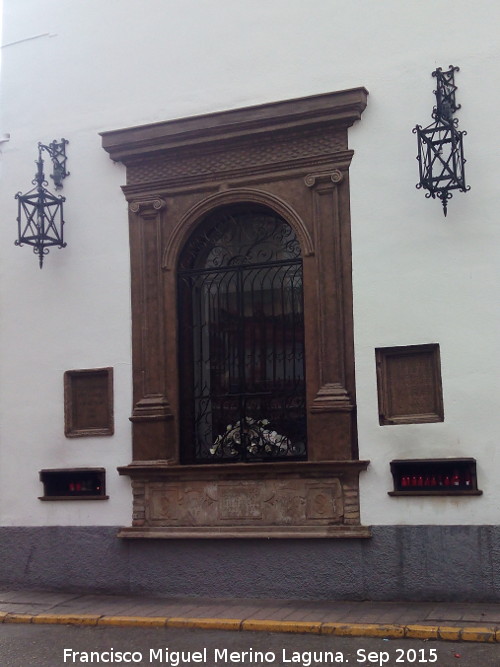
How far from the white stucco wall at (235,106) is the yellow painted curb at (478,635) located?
126 cm

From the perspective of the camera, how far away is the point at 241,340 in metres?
10.6

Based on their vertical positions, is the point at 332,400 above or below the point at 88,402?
below

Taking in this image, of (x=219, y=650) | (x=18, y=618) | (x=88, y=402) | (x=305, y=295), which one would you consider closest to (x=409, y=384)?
(x=305, y=295)

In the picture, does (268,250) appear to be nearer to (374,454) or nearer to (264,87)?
(264,87)

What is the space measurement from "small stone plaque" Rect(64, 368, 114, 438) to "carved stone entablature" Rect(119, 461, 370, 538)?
2.25 feet

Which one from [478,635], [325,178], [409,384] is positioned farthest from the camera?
[325,178]

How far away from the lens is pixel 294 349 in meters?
10.3

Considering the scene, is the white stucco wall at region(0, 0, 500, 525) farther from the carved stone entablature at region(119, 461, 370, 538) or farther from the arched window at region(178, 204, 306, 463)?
the arched window at region(178, 204, 306, 463)

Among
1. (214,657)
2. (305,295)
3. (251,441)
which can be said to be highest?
(305,295)

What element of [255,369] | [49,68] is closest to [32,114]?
[49,68]

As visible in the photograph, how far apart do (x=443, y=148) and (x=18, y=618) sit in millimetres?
6079

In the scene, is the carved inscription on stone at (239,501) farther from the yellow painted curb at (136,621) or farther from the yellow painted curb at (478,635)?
the yellow painted curb at (478,635)

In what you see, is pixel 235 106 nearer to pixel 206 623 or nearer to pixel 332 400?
pixel 332 400

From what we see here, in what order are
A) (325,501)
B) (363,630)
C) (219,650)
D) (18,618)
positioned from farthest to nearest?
(18,618) < (325,501) < (363,630) < (219,650)
